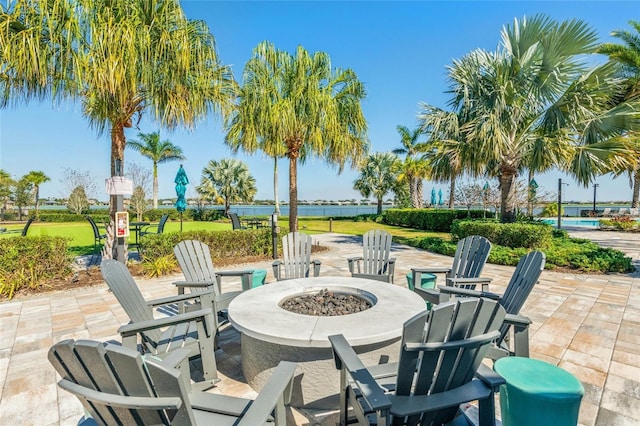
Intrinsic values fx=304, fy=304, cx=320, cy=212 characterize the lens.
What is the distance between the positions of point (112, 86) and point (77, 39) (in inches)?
35.9

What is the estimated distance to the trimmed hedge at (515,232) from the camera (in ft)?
25.2

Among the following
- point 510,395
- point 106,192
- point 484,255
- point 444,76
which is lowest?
point 510,395

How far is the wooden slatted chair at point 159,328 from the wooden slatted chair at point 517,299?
7.21ft

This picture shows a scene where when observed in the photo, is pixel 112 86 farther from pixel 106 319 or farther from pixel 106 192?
pixel 106 319

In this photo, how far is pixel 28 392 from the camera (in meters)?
2.46

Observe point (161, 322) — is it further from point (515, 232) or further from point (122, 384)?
point (515, 232)

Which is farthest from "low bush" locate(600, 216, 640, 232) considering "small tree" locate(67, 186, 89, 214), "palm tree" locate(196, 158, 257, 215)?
"small tree" locate(67, 186, 89, 214)

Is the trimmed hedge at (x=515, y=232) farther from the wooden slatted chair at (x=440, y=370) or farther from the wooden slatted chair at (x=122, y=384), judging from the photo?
the wooden slatted chair at (x=122, y=384)

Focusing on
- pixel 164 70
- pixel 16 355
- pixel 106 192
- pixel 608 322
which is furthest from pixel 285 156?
pixel 608 322

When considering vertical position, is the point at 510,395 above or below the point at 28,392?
above

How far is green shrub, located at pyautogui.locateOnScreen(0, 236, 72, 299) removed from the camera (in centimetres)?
525

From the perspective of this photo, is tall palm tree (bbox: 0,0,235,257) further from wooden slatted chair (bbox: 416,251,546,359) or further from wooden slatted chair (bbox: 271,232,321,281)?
wooden slatted chair (bbox: 416,251,546,359)

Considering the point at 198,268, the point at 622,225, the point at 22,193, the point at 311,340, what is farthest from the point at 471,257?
the point at 22,193

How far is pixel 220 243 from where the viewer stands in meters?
8.01
